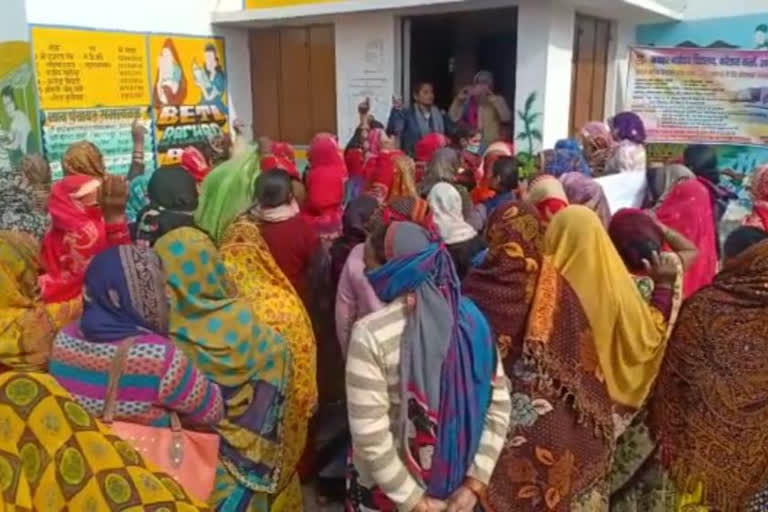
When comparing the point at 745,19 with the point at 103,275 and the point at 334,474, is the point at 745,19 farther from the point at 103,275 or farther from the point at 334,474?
the point at 103,275

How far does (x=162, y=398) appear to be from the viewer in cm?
193

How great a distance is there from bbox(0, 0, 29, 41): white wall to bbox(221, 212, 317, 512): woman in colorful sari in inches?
242

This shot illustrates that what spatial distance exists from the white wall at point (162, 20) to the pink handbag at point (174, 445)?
23.9 ft

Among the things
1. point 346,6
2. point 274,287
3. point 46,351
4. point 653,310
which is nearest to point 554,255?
point 653,310

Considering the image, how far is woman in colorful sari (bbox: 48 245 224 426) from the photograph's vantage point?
1.88 metres

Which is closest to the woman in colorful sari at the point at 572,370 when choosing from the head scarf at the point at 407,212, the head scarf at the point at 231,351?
the head scarf at the point at 407,212

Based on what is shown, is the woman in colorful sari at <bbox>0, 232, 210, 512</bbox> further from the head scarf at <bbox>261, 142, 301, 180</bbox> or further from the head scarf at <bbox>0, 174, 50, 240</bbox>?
the head scarf at <bbox>261, 142, 301, 180</bbox>

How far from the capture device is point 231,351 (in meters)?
2.20

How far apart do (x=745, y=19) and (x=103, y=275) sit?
909 centimetres

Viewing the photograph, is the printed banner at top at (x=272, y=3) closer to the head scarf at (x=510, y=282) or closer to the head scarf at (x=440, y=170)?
the head scarf at (x=440, y=170)

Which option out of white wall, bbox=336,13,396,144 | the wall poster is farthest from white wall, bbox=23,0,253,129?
white wall, bbox=336,13,396,144

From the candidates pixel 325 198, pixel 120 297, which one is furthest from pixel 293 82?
pixel 120 297

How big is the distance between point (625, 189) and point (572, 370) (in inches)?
115

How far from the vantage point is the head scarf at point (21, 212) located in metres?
3.96
